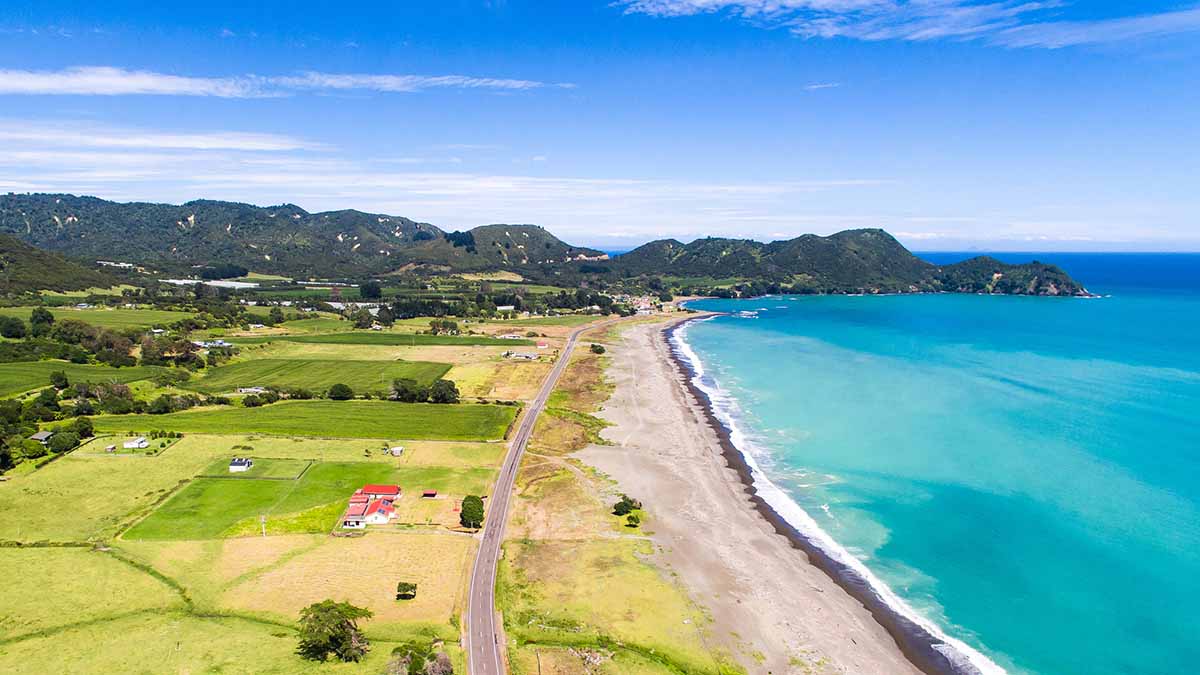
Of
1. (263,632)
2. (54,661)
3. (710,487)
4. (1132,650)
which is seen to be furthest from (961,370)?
A: (54,661)

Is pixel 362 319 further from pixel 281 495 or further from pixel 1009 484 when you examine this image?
pixel 1009 484

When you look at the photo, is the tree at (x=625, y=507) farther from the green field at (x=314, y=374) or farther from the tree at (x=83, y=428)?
the tree at (x=83, y=428)

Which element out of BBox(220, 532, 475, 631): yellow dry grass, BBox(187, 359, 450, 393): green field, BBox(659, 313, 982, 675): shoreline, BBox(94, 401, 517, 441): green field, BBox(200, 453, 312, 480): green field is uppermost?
BBox(187, 359, 450, 393): green field

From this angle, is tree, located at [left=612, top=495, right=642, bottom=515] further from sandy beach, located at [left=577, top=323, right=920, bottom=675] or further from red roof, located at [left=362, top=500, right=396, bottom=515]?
red roof, located at [left=362, top=500, right=396, bottom=515]

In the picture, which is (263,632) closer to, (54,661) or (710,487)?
(54,661)

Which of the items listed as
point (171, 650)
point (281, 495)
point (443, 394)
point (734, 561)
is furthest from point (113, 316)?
point (734, 561)

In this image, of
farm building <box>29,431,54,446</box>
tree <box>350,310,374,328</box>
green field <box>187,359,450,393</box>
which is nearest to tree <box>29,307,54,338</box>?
green field <box>187,359,450,393</box>

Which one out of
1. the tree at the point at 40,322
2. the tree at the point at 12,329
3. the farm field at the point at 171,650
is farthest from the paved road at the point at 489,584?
the tree at the point at 12,329
